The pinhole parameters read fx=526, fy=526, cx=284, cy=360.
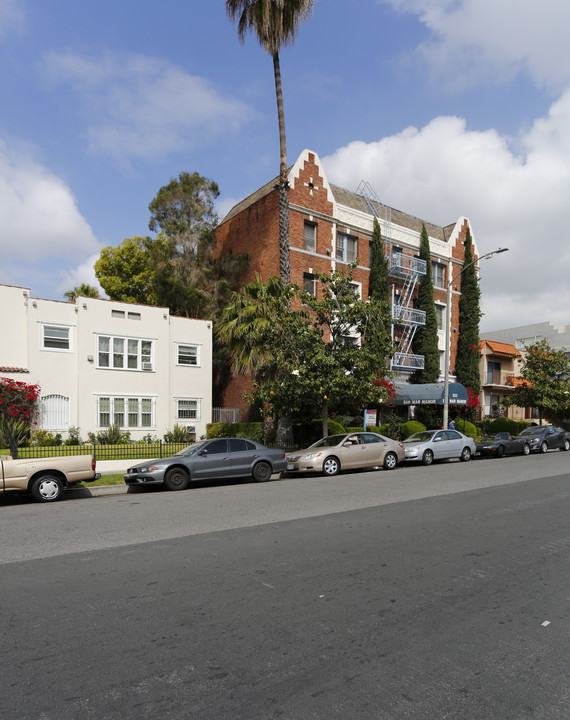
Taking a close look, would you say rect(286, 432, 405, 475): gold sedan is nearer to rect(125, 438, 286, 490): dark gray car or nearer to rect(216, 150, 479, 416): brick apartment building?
rect(125, 438, 286, 490): dark gray car

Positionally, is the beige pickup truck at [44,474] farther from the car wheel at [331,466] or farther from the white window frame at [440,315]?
the white window frame at [440,315]

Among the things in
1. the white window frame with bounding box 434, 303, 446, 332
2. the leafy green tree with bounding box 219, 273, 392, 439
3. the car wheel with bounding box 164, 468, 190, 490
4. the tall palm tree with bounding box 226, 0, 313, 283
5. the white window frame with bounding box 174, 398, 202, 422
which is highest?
the tall palm tree with bounding box 226, 0, 313, 283

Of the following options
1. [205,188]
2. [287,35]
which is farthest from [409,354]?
[287,35]

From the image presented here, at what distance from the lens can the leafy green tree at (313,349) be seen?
19.5m

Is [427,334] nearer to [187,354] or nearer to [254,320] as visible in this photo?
[187,354]

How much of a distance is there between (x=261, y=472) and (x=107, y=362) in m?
14.2

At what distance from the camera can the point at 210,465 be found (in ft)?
45.7

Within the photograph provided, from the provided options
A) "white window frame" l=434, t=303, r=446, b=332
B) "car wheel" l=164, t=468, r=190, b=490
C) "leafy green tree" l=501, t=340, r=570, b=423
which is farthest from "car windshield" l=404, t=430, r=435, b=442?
"white window frame" l=434, t=303, r=446, b=332

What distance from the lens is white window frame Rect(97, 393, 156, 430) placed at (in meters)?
25.7

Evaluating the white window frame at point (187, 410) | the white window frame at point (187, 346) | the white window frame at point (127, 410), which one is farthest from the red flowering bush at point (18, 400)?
the white window frame at point (187, 346)

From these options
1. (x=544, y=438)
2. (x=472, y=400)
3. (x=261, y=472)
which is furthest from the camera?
(x=472, y=400)

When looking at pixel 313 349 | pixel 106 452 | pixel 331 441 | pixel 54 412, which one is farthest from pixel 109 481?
pixel 54 412

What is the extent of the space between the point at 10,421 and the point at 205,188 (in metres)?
18.2

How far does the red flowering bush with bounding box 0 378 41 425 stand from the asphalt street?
14.9 metres
